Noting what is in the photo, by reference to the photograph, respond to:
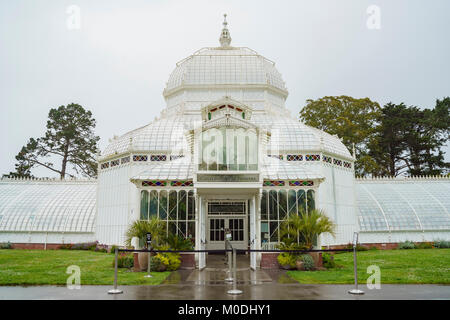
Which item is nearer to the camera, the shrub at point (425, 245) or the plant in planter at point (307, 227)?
the plant in planter at point (307, 227)

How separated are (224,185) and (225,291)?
6.12 metres

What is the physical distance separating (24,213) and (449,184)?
36.3 meters

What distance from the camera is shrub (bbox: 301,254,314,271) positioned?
15.3m

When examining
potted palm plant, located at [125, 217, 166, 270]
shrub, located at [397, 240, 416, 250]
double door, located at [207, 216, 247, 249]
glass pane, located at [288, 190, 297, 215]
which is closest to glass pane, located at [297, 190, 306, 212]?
glass pane, located at [288, 190, 297, 215]

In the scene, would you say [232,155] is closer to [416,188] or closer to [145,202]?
[145,202]

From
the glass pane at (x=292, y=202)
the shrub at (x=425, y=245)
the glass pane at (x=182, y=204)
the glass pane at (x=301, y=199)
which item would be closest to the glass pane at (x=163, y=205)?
the glass pane at (x=182, y=204)

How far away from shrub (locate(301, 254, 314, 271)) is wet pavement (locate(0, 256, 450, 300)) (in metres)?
3.18

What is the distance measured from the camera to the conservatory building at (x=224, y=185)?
16.7m

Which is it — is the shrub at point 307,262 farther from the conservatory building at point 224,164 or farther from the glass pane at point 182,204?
the glass pane at point 182,204

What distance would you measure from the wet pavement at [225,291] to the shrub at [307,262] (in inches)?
125

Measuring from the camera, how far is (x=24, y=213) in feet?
93.7

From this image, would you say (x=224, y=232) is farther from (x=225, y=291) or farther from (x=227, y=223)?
(x=225, y=291)
